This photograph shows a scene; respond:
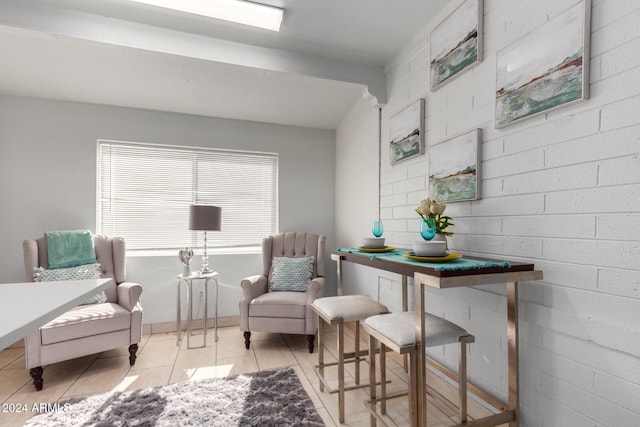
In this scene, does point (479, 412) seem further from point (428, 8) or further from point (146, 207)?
point (146, 207)

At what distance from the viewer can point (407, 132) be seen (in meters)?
2.47

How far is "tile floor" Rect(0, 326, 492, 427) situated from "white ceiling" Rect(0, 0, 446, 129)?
7.84 feet

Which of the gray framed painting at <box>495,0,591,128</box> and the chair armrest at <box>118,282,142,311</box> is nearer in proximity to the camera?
the gray framed painting at <box>495,0,591,128</box>

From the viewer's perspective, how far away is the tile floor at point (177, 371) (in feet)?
6.41

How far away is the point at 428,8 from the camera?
2.11 meters

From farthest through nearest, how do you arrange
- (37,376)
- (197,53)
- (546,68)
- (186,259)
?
(186,259) → (197,53) → (37,376) → (546,68)

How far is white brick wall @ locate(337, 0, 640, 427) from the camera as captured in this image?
1160mm

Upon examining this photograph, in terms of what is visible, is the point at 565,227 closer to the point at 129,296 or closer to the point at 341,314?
the point at 341,314

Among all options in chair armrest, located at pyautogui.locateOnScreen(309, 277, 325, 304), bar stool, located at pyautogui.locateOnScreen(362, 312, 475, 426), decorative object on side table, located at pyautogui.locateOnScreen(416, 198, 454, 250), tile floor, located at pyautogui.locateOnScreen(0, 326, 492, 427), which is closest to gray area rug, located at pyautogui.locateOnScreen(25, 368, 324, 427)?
tile floor, located at pyautogui.locateOnScreen(0, 326, 492, 427)

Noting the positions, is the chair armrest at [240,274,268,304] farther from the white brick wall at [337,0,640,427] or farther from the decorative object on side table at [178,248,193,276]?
the white brick wall at [337,0,640,427]

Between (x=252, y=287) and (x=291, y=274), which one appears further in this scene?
(x=291, y=274)

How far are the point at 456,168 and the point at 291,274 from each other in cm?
192

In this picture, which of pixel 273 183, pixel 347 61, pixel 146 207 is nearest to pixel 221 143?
pixel 273 183

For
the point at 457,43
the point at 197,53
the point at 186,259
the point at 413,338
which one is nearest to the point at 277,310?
the point at 186,259
